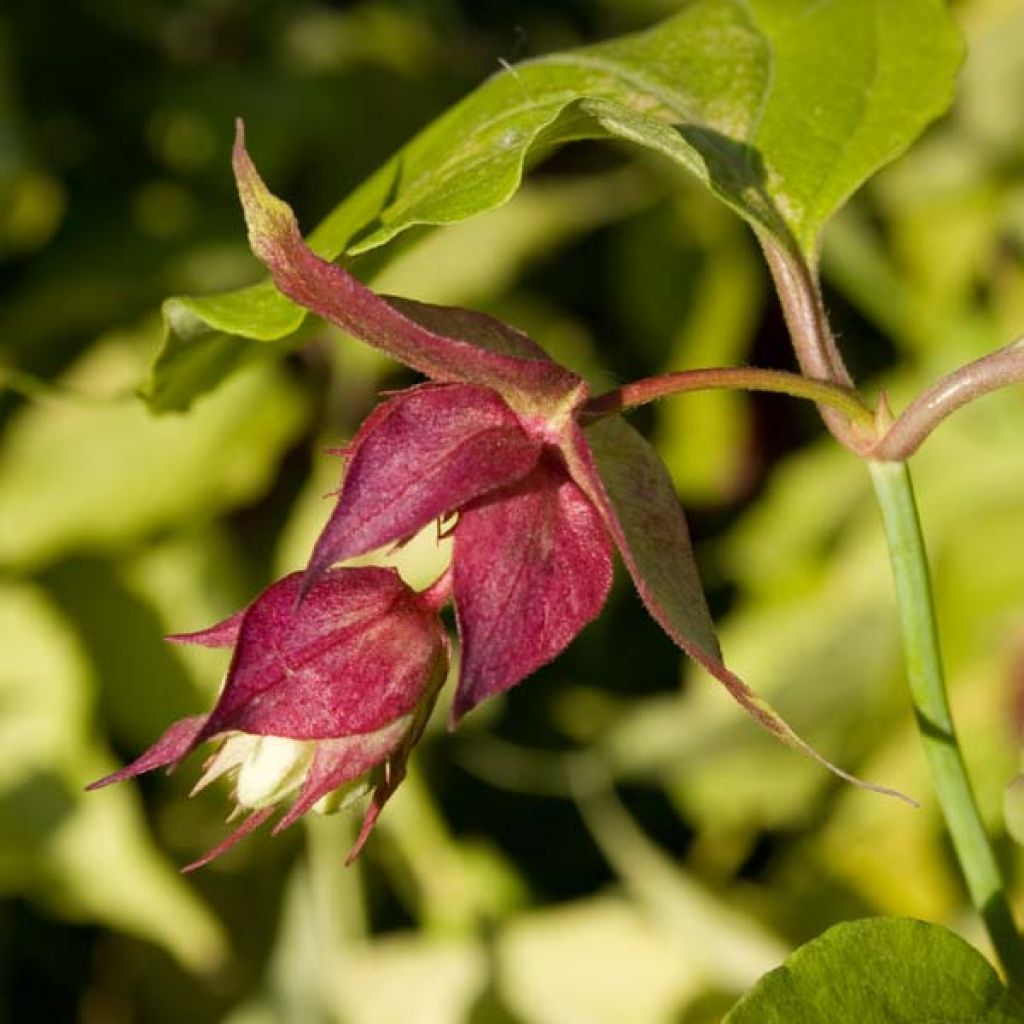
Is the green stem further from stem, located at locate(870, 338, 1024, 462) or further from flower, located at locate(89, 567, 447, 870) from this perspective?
flower, located at locate(89, 567, 447, 870)

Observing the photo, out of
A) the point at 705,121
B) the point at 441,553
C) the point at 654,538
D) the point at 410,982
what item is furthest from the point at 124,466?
the point at 654,538

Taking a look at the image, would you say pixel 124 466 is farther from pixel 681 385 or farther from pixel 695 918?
pixel 681 385

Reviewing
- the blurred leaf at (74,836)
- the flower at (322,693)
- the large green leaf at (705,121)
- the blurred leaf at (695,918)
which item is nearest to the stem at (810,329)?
the large green leaf at (705,121)

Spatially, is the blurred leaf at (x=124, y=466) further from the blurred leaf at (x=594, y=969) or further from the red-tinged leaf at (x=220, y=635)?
the red-tinged leaf at (x=220, y=635)

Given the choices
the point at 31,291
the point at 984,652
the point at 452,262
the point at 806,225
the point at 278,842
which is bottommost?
the point at 984,652

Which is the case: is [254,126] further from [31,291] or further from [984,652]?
[984,652]

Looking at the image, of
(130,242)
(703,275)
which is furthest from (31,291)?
(703,275)
